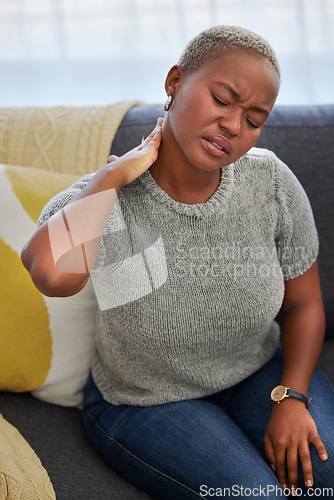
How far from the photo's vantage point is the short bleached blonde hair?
0.88 m

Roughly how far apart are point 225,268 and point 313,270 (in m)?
0.25

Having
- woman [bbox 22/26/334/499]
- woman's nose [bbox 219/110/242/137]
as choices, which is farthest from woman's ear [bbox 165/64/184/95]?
woman's nose [bbox 219/110/242/137]

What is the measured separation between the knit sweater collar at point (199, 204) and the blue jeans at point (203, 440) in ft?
1.27

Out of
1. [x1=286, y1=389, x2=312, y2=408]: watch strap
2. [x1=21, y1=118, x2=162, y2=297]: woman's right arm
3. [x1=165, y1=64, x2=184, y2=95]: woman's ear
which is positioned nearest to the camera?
[x1=21, y1=118, x2=162, y2=297]: woman's right arm

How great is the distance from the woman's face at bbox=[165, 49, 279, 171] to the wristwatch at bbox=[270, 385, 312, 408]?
1.58ft

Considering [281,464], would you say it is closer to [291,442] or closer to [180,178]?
[291,442]

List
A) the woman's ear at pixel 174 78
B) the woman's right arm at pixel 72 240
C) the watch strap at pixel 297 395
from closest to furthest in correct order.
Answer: the woman's right arm at pixel 72 240, the woman's ear at pixel 174 78, the watch strap at pixel 297 395

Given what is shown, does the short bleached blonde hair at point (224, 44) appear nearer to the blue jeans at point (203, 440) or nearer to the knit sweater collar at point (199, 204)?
the knit sweater collar at point (199, 204)

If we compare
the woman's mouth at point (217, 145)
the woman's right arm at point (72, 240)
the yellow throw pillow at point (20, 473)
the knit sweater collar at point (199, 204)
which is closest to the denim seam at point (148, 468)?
the yellow throw pillow at point (20, 473)

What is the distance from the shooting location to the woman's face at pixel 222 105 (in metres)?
0.88

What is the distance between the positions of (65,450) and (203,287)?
44 centimetres

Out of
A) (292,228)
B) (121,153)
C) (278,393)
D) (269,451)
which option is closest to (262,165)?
(292,228)

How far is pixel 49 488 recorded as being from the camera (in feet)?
3.08

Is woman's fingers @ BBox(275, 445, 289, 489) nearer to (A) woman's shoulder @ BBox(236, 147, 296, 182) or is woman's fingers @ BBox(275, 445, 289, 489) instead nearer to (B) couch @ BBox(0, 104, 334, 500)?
(B) couch @ BBox(0, 104, 334, 500)
